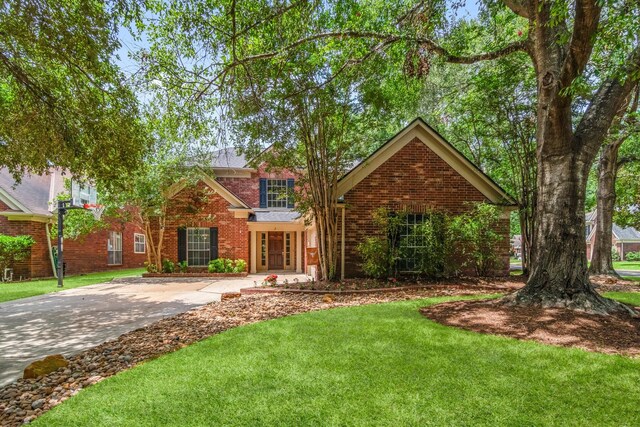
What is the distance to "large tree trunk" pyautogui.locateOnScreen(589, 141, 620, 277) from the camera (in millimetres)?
12992

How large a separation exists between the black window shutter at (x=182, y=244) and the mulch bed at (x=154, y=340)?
27.6 ft

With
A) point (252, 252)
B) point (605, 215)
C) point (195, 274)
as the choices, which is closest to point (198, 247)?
point (195, 274)

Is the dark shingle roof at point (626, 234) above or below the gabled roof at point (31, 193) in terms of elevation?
below

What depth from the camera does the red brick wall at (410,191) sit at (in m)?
11.1

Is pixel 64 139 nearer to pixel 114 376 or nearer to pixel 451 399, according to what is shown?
pixel 114 376

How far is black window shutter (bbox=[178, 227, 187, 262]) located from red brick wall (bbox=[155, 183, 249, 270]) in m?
0.13

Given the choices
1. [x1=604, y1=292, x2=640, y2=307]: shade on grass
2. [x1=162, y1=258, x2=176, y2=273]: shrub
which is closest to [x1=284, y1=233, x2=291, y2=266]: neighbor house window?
[x1=162, y1=258, x2=176, y2=273]: shrub

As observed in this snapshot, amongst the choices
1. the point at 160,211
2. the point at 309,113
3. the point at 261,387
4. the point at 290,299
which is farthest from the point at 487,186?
the point at 160,211

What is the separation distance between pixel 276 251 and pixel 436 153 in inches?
383

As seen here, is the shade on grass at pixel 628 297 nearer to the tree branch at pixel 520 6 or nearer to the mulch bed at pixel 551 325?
the mulch bed at pixel 551 325

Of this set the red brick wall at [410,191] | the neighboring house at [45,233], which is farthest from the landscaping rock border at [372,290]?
the neighboring house at [45,233]

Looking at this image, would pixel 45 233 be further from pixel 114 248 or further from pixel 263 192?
pixel 263 192

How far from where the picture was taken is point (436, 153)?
11.6 meters

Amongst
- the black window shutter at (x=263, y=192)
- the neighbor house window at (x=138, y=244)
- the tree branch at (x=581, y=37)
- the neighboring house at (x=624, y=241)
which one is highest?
the tree branch at (x=581, y=37)
